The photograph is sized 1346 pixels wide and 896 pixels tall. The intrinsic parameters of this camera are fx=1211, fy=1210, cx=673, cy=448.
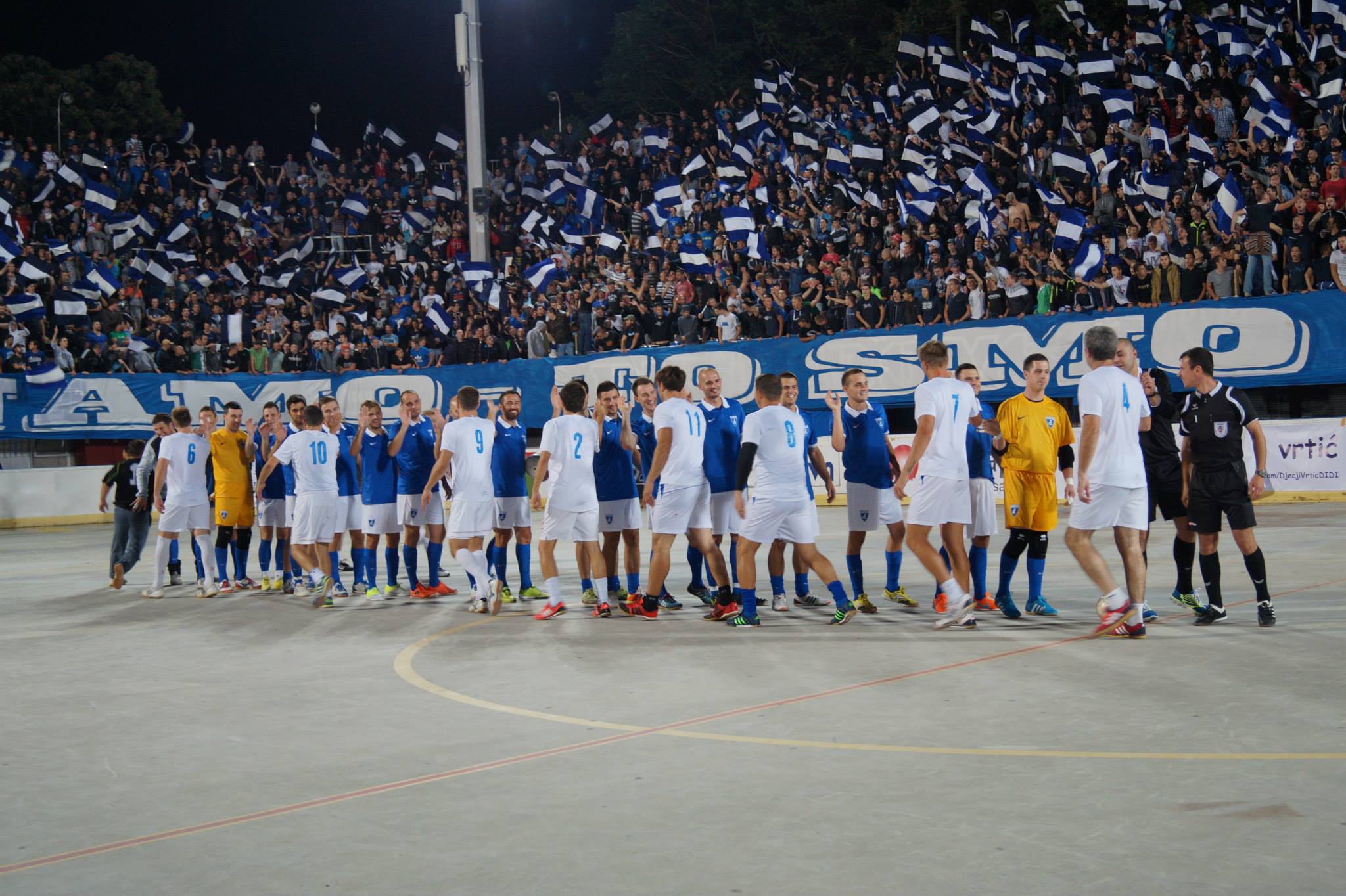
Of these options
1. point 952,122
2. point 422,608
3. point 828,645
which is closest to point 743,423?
point 828,645

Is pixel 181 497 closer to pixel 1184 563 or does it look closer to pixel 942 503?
pixel 942 503

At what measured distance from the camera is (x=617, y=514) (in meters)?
11.6

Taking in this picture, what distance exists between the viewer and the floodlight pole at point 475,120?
28625mm

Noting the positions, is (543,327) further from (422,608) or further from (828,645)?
(828,645)

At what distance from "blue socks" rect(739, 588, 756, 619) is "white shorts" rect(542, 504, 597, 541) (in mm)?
1691

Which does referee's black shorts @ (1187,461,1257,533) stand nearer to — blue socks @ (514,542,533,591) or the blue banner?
blue socks @ (514,542,533,591)

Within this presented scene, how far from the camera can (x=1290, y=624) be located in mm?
8977

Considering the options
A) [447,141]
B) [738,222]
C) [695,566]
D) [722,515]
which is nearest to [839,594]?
[722,515]

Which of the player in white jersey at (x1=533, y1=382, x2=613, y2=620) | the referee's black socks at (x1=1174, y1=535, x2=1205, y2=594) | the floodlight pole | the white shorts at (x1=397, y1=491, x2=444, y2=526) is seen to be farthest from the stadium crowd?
the player in white jersey at (x1=533, y1=382, x2=613, y2=620)

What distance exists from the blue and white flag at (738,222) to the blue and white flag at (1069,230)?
25.3ft

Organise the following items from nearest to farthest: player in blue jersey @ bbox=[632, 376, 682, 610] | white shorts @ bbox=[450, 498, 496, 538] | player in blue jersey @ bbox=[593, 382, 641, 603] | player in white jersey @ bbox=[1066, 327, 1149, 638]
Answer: player in white jersey @ bbox=[1066, 327, 1149, 638], white shorts @ bbox=[450, 498, 496, 538], player in blue jersey @ bbox=[593, 382, 641, 603], player in blue jersey @ bbox=[632, 376, 682, 610]

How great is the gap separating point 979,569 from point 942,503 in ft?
4.42

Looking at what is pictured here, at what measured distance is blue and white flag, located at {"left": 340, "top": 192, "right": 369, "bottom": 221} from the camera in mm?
36438

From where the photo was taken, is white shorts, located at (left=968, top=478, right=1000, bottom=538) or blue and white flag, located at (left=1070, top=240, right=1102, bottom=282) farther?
blue and white flag, located at (left=1070, top=240, right=1102, bottom=282)
